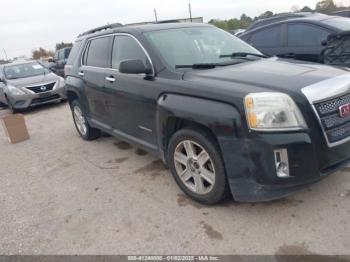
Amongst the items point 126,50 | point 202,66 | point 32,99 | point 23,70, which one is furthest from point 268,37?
point 23,70

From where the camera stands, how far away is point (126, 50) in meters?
4.50

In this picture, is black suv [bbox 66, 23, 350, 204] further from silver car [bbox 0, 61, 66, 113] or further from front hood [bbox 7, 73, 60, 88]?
front hood [bbox 7, 73, 60, 88]

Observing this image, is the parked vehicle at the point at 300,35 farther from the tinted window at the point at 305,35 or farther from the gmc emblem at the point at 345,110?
the gmc emblem at the point at 345,110

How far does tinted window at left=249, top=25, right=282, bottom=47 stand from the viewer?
733 centimetres

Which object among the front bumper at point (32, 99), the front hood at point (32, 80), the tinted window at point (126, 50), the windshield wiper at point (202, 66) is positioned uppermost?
the tinted window at point (126, 50)

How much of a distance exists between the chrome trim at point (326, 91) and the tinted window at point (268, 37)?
4364mm

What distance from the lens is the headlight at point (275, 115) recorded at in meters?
2.87

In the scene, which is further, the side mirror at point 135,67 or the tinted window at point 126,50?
the tinted window at point 126,50

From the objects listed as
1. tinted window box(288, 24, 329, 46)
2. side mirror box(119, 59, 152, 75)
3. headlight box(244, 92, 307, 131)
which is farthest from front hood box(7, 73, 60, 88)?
headlight box(244, 92, 307, 131)

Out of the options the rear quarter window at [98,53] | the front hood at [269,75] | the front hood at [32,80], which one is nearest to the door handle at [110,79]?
the rear quarter window at [98,53]

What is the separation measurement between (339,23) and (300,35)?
73cm

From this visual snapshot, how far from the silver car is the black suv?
6.45 m

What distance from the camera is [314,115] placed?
289cm

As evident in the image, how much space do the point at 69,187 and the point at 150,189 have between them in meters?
1.10
